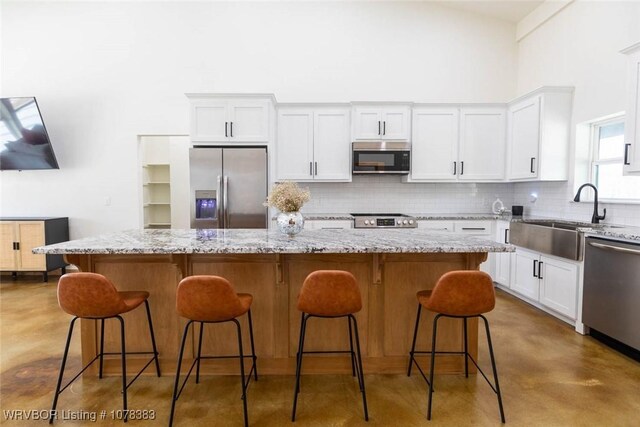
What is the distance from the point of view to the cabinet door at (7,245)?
4.95 m

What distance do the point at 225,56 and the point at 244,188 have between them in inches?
85.2

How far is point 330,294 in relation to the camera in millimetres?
2008

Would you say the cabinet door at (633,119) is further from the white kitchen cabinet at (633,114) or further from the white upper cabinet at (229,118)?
the white upper cabinet at (229,118)

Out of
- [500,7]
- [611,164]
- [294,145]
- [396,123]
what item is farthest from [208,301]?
[500,7]

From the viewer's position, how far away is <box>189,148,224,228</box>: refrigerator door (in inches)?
177

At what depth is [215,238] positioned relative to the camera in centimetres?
249

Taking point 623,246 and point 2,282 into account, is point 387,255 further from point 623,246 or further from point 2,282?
point 2,282

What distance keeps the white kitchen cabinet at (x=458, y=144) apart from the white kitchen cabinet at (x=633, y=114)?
197 cm

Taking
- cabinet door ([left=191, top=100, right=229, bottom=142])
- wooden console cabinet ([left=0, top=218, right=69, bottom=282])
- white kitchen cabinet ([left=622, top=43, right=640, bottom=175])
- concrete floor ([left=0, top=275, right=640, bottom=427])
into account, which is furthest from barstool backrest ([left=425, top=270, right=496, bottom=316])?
wooden console cabinet ([left=0, top=218, right=69, bottom=282])

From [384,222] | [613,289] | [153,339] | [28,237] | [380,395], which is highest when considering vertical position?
[384,222]

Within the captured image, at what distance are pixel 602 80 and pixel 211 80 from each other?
486 centimetres

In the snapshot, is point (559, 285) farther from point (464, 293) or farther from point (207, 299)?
point (207, 299)

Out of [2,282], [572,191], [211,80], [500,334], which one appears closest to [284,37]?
[211,80]

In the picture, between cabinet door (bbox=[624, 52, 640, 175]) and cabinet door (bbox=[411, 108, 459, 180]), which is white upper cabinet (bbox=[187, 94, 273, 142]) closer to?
cabinet door (bbox=[411, 108, 459, 180])
